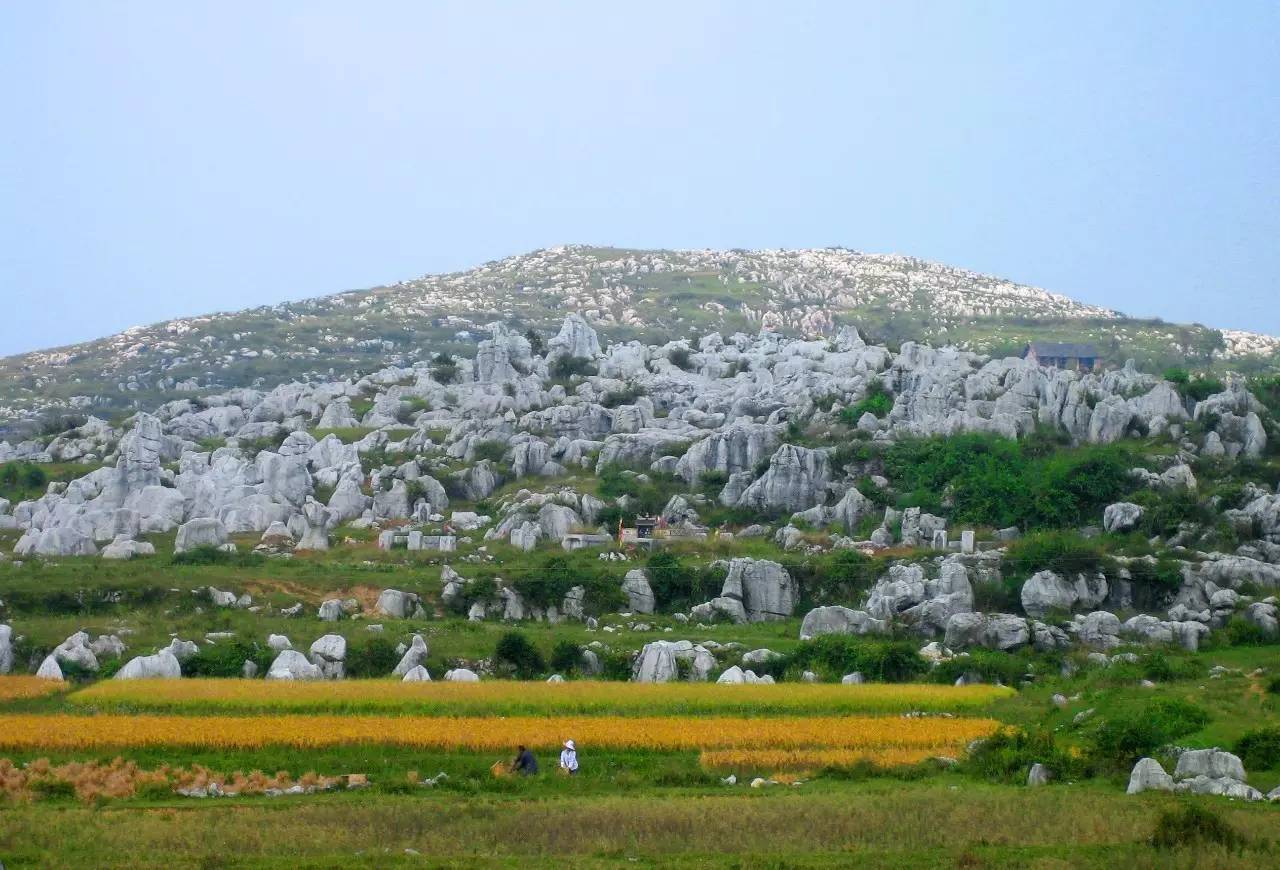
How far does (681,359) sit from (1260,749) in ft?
248

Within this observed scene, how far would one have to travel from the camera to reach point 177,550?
6259 cm

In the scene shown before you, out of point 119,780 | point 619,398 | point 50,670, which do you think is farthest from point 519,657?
point 619,398

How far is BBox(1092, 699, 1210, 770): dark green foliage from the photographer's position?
2945 centimetres

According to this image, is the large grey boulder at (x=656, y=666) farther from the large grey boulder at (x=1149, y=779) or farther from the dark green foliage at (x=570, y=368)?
the dark green foliage at (x=570, y=368)

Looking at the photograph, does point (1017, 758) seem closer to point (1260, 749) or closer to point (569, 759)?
point (1260, 749)

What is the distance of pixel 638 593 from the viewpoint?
180 feet

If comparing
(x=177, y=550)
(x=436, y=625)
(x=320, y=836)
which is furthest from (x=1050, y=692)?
(x=177, y=550)

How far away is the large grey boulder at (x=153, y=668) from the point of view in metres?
43.1

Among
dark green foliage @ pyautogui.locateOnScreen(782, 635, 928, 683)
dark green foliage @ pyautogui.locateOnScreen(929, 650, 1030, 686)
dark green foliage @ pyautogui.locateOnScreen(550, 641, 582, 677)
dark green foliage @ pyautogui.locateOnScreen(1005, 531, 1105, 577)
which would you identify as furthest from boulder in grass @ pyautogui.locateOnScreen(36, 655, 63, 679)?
dark green foliage @ pyautogui.locateOnScreen(1005, 531, 1105, 577)

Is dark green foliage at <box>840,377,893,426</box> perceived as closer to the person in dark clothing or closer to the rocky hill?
the rocky hill

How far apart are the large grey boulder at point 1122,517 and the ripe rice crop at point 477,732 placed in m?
25.2

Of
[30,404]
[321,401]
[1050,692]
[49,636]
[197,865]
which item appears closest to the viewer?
[197,865]

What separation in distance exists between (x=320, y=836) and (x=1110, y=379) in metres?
62.7

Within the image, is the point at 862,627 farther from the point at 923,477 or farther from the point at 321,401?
the point at 321,401
